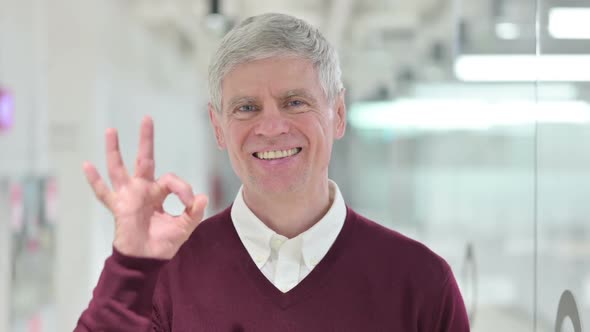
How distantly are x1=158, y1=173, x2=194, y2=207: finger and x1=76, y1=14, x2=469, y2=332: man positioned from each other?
0.5 inches

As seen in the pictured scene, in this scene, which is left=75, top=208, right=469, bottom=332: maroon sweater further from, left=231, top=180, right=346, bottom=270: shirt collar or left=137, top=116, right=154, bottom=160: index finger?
left=137, top=116, right=154, bottom=160: index finger

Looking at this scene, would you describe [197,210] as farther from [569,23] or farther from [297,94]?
[569,23]

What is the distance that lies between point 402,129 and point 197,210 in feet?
16.2

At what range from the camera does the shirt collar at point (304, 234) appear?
1.46 metres

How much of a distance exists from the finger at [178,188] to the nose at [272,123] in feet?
0.85

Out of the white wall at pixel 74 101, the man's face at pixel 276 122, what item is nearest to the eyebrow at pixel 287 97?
the man's face at pixel 276 122

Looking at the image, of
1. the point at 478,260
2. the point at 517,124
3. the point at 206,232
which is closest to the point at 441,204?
the point at 478,260

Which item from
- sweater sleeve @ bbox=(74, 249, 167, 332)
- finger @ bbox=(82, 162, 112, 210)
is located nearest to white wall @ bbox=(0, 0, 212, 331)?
finger @ bbox=(82, 162, 112, 210)

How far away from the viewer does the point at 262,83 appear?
1.40 metres

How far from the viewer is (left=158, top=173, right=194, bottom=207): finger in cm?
158

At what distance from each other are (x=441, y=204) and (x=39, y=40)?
268 cm

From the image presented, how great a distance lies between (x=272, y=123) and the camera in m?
1.40

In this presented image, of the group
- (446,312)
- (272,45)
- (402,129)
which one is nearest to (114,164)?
(272,45)

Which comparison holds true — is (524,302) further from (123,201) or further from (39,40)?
(39,40)
